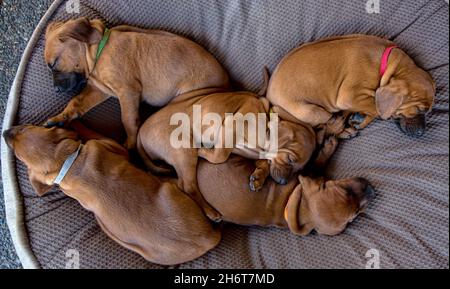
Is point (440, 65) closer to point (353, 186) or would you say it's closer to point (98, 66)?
point (353, 186)

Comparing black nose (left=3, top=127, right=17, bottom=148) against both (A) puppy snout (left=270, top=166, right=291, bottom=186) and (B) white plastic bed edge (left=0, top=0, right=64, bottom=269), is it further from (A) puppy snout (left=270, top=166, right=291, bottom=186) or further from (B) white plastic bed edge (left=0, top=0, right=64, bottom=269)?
(A) puppy snout (left=270, top=166, right=291, bottom=186)

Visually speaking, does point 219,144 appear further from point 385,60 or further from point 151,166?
point 385,60

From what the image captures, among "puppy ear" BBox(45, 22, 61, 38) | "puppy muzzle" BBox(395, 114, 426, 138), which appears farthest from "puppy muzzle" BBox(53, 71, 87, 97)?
"puppy muzzle" BBox(395, 114, 426, 138)

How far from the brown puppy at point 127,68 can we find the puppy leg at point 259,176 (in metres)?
0.54

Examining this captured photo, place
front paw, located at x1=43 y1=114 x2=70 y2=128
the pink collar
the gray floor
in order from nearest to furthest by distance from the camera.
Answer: the pink collar
front paw, located at x1=43 y1=114 x2=70 y2=128
the gray floor

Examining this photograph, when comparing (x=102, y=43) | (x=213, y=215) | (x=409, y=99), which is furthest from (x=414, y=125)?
(x=102, y=43)

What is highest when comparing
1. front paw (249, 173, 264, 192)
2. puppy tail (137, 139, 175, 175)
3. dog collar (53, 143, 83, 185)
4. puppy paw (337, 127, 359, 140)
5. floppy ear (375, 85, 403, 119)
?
floppy ear (375, 85, 403, 119)

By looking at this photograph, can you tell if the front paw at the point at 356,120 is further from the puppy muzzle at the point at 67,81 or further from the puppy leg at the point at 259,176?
the puppy muzzle at the point at 67,81

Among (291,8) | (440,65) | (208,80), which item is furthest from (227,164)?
(440,65)

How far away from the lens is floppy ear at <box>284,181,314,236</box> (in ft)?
7.61

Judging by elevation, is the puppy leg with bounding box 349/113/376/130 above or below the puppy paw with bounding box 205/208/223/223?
above

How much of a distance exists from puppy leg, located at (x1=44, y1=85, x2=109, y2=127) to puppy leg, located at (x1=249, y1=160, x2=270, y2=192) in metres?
0.97

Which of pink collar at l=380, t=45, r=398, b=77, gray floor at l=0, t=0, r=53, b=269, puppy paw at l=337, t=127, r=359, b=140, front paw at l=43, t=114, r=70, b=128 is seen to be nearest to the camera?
pink collar at l=380, t=45, r=398, b=77

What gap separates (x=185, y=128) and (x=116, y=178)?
45cm
